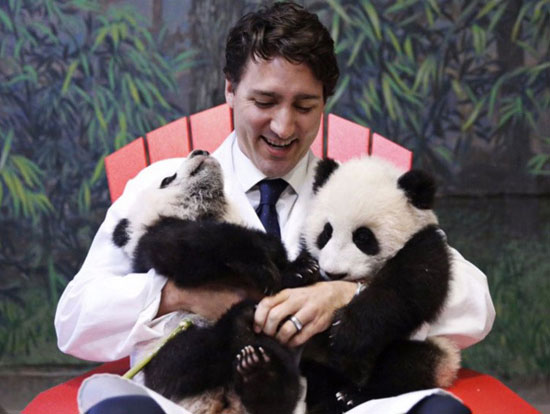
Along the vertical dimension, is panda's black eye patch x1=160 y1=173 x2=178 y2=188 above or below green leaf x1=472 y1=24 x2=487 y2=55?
above

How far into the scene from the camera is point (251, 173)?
7.29 feet

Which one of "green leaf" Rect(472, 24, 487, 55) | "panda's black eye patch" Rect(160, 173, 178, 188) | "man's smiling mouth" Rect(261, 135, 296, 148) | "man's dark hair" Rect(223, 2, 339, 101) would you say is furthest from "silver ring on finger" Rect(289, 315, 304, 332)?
"green leaf" Rect(472, 24, 487, 55)

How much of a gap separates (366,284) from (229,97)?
0.88 meters

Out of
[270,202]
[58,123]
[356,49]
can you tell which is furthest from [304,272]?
[58,123]

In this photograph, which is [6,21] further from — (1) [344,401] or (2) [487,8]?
(1) [344,401]

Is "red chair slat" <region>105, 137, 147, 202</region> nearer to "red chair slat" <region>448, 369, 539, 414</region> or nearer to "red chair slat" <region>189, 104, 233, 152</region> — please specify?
"red chair slat" <region>189, 104, 233, 152</region>

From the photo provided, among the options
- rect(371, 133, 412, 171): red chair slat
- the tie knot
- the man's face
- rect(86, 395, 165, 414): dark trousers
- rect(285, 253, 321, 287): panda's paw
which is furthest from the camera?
rect(371, 133, 412, 171): red chair slat

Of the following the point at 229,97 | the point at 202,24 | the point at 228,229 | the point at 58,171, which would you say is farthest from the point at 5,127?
the point at 228,229

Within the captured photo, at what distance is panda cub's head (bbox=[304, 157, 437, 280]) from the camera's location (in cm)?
174

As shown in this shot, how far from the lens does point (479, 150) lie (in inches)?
139

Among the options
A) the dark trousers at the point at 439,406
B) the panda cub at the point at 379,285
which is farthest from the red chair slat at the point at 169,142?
the dark trousers at the point at 439,406

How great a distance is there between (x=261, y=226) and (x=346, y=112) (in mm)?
1631

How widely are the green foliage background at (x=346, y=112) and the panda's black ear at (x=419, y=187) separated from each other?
1801mm

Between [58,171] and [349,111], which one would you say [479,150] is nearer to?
[349,111]
